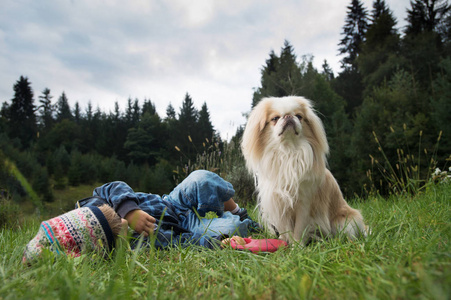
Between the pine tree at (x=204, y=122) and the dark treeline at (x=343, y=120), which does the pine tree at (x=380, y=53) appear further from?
the pine tree at (x=204, y=122)

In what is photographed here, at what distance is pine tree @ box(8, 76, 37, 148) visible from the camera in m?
34.9

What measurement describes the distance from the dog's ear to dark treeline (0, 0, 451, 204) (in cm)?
231

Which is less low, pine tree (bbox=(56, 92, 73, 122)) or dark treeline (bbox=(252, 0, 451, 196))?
pine tree (bbox=(56, 92, 73, 122))

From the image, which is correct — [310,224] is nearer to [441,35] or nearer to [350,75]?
[441,35]

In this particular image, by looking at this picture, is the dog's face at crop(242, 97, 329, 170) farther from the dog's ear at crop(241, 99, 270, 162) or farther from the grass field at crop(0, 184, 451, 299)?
the grass field at crop(0, 184, 451, 299)

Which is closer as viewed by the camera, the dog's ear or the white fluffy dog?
the white fluffy dog

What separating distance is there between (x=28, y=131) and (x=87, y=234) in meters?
42.9

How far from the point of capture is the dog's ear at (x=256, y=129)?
2270 millimetres

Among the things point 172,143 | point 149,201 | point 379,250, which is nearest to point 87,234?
point 149,201

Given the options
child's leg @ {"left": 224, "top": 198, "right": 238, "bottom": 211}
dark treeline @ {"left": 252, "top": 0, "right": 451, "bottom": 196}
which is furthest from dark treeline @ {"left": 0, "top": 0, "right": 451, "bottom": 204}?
child's leg @ {"left": 224, "top": 198, "right": 238, "bottom": 211}

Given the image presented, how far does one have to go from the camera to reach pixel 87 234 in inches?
63.9

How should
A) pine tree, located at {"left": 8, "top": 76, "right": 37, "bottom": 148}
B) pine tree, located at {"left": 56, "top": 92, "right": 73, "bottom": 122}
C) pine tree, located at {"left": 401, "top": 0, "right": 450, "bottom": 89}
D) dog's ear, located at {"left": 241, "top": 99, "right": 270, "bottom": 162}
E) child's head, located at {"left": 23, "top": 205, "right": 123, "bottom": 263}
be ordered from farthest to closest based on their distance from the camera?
pine tree, located at {"left": 56, "top": 92, "right": 73, "bottom": 122}, pine tree, located at {"left": 8, "top": 76, "right": 37, "bottom": 148}, pine tree, located at {"left": 401, "top": 0, "right": 450, "bottom": 89}, dog's ear, located at {"left": 241, "top": 99, "right": 270, "bottom": 162}, child's head, located at {"left": 23, "top": 205, "right": 123, "bottom": 263}

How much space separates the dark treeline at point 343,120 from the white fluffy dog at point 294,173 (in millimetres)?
2227

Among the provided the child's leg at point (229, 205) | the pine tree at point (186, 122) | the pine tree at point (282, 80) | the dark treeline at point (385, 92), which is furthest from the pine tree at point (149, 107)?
the child's leg at point (229, 205)
